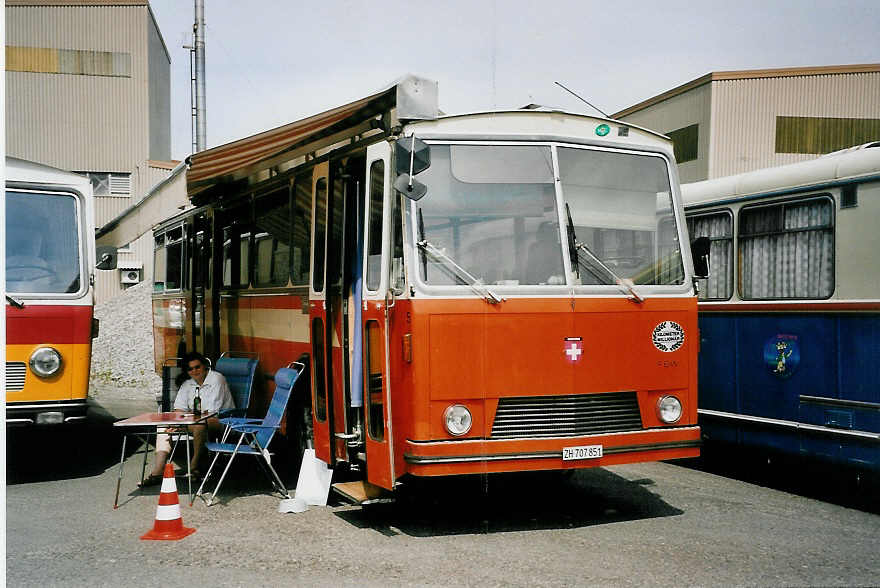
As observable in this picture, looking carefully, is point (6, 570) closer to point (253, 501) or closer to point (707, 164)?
point (253, 501)

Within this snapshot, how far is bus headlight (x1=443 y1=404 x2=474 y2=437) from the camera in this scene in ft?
21.2

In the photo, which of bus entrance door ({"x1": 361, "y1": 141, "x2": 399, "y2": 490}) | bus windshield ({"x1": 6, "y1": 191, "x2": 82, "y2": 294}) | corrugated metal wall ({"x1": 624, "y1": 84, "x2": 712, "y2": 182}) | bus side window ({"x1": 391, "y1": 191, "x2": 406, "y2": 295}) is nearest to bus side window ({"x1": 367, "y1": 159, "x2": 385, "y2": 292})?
bus entrance door ({"x1": 361, "y1": 141, "x2": 399, "y2": 490})

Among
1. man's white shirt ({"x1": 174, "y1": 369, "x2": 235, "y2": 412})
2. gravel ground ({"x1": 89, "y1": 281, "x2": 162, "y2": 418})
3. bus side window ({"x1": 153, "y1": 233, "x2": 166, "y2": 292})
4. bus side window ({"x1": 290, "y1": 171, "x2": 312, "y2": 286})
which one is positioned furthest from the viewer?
gravel ground ({"x1": 89, "y1": 281, "x2": 162, "y2": 418})

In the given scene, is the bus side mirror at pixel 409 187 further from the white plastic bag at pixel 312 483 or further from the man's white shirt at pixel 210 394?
the man's white shirt at pixel 210 394

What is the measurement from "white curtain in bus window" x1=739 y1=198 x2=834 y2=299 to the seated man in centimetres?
526

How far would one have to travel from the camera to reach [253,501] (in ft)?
26.4

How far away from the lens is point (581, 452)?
6621 mm

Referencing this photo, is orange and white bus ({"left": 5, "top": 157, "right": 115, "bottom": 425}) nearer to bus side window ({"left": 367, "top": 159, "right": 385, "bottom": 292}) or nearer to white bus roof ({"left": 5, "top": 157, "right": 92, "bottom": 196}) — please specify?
white bus roof ({"left": 5, "top": 157, "right": 92, "bottom": 196})

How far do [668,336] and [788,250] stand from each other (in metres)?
2.20

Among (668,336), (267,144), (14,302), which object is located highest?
(267,144)

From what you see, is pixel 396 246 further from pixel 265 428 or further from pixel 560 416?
pixel 265 428

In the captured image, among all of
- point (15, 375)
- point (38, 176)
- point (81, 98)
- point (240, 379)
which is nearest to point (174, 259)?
point (38, 176)

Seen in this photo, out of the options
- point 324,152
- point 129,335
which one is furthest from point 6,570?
point 129,335

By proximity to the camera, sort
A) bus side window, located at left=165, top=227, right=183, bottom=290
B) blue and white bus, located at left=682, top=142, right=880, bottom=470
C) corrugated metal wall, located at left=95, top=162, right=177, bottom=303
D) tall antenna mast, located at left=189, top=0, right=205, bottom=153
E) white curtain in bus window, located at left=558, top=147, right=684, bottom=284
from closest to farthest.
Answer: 1. white curtain in bus window, located at left=558, top=147, right=684, bottom=284
2. blue and white bus, located at left=682, top=142, right=880, bottom=470
3. bus side window, located at left=165, top=227, right=183, bottom=290
4. tall antenna mast, located at left=189, top=0, right=205, bottom=153
5. corrugated metal wall, located at left=95, top=162, right=177, bottom=303
